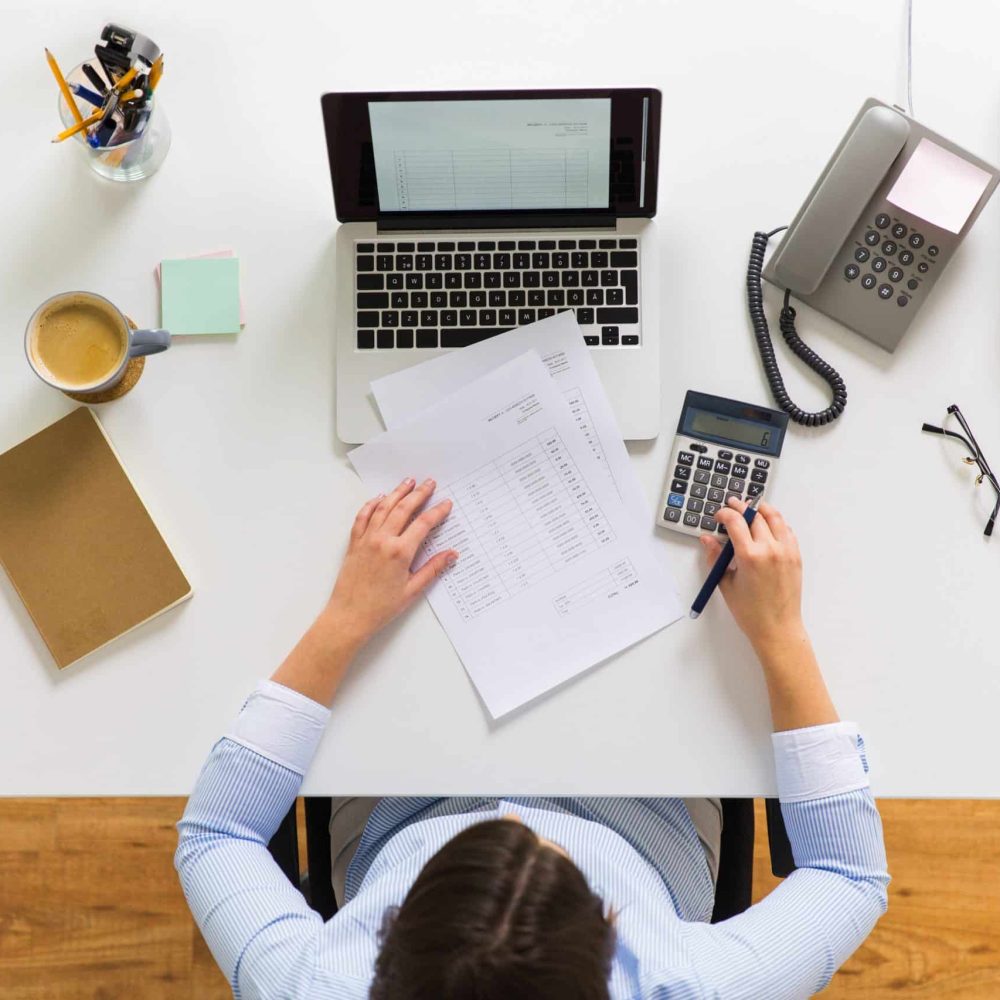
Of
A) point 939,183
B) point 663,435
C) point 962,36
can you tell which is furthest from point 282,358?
point 962,36

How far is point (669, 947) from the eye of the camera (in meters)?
0.82

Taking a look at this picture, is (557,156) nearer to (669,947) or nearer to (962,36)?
(962,36)

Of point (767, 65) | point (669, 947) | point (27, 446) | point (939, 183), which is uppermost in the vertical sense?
point (767, 65)

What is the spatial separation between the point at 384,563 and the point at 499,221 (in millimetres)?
354

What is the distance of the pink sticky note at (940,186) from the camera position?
3.06 ft

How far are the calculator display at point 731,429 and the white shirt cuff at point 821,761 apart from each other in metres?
0.27

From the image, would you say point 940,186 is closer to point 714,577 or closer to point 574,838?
point 714,577

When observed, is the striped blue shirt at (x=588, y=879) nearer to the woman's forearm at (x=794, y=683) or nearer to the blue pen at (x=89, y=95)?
the woman's forearm at (x=794, y=683)

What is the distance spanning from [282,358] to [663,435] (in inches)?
15.3

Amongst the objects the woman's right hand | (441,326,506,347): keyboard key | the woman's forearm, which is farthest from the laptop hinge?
the woman's forearm

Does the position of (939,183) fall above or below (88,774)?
above

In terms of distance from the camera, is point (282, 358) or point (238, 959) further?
point (282, 358)

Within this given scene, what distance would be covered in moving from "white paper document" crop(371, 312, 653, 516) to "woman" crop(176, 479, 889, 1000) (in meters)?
0.09

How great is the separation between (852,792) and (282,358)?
678 mm
